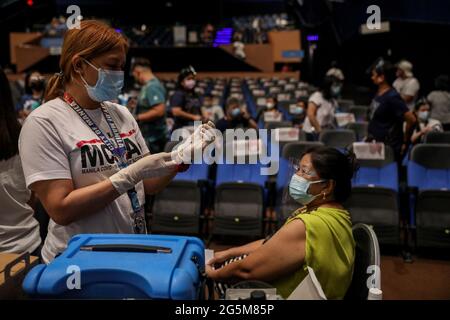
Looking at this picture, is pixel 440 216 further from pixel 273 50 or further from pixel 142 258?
pixel 273 50

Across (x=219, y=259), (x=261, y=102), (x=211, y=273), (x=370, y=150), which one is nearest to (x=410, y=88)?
(x=370, y=150)

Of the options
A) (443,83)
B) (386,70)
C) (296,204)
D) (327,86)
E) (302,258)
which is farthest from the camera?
(443,83)

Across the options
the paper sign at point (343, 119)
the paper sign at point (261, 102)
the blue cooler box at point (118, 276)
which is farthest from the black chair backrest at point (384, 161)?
the paper sign at point (261, 102)

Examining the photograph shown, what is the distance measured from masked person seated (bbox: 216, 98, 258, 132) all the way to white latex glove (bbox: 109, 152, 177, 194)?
373 cm

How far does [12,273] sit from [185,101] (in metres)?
3.94

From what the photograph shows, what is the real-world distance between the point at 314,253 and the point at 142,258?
68 cm

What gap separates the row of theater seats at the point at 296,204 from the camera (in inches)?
145

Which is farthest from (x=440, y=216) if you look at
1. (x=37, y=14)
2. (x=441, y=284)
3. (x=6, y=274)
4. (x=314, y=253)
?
(x=37, y=14)

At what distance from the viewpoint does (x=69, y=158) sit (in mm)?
1292

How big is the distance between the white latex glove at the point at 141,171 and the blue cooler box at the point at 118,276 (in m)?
0.34

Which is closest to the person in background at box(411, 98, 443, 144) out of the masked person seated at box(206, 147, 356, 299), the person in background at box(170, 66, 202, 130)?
the person in background at box(170, 66, 202, 130)

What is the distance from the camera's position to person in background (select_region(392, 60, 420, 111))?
6102 mm

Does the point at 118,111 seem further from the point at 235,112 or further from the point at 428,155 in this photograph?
the point at 235,112

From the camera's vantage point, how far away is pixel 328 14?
16000 millimetres
